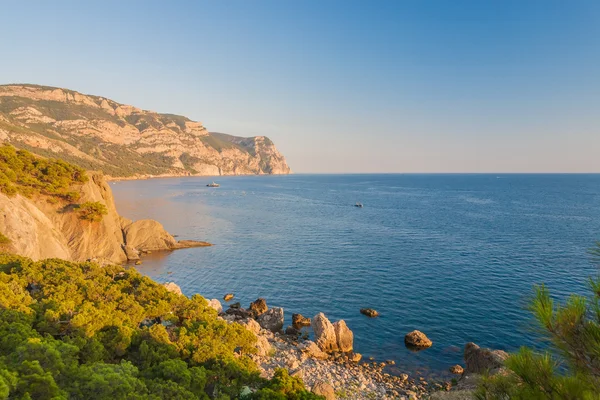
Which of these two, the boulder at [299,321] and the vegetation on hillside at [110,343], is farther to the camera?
the boulder at [299,321]

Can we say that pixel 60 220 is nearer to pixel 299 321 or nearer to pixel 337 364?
pixel 299 321

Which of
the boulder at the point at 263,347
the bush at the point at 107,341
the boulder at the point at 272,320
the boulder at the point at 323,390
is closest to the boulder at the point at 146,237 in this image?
the bush at the point at 107,341

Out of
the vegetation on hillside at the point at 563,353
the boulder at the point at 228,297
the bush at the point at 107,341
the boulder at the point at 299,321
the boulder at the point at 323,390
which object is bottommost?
the boulder at the point at 228,297

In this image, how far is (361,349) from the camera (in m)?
29.5

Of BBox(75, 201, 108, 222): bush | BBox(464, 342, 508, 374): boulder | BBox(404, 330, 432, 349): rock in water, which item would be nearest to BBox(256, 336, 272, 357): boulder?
BBox(404, 330, 432, 349): rock in water

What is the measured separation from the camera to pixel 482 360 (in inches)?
948

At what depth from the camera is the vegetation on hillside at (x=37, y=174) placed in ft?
141

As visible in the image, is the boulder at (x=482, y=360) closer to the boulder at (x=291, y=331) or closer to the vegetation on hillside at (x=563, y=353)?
the boulder at (x=291, y=331)

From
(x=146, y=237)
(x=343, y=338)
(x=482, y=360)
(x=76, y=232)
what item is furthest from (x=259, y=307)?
(x=146, y=237)

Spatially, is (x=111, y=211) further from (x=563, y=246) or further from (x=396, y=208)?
(x=396, y=208)

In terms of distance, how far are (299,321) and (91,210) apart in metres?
37.6

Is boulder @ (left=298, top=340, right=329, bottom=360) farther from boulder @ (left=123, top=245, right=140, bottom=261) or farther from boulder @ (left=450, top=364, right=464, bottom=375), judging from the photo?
boulder @ (left=123, top=245, right=140, bottom=261)

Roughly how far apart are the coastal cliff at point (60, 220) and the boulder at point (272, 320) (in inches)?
977

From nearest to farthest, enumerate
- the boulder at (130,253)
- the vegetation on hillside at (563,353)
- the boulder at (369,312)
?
the vegetation on hillside at (563,353) → the boulder at (369,312) → the boulder at (130,253)
